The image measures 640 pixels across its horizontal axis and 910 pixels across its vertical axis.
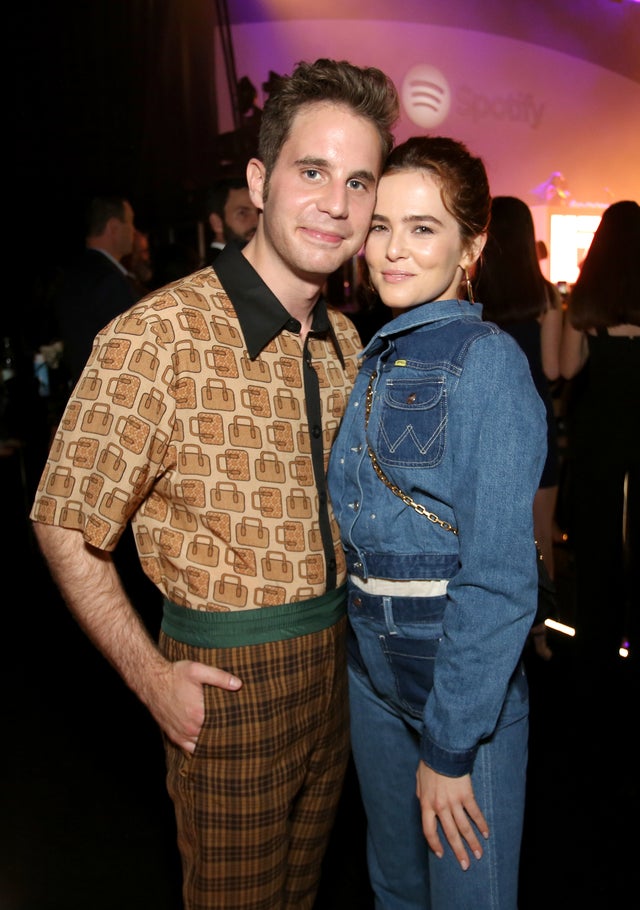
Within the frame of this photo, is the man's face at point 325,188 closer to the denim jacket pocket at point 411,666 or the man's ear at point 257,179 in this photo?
the man's ear at point 257,179

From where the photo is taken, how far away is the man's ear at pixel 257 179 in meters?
1.51

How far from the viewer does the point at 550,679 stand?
3303 mm

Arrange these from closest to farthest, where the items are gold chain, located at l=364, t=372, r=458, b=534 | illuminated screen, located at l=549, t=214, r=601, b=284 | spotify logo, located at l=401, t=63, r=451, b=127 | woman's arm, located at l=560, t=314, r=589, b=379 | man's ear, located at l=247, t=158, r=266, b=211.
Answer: gold chain, located at l=364, t=372, r=458, b=534, man's ear, located at l=247, t=158, r=266, b=211, woman's arm, located at l=560, t=314, r=589, b=379, spotify logo, located at l=401, t=63, r=451, b=127, illuminated screen, located at l=549, t=214, r=601, b=284

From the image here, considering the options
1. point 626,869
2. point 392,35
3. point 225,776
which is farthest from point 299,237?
point 392,35

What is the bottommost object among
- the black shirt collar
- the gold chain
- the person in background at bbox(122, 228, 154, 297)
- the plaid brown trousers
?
the plaid brown trousers

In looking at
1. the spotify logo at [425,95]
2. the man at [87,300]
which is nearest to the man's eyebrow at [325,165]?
the man at [87,300]

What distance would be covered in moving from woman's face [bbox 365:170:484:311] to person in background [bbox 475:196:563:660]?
156 centimetres

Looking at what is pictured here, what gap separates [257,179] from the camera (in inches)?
59.9

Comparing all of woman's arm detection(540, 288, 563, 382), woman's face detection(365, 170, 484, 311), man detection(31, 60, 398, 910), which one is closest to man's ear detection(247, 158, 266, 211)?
man detection(31, 60, 398, 910)

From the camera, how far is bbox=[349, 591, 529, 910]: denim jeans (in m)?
1.25

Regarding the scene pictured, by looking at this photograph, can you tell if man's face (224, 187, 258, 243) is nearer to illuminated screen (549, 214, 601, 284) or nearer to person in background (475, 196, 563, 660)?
person in background (475, 196, 563, 660)

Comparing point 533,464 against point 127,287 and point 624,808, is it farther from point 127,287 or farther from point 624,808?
point 127,287

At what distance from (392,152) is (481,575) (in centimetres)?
75

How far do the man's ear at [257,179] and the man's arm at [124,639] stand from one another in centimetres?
73
